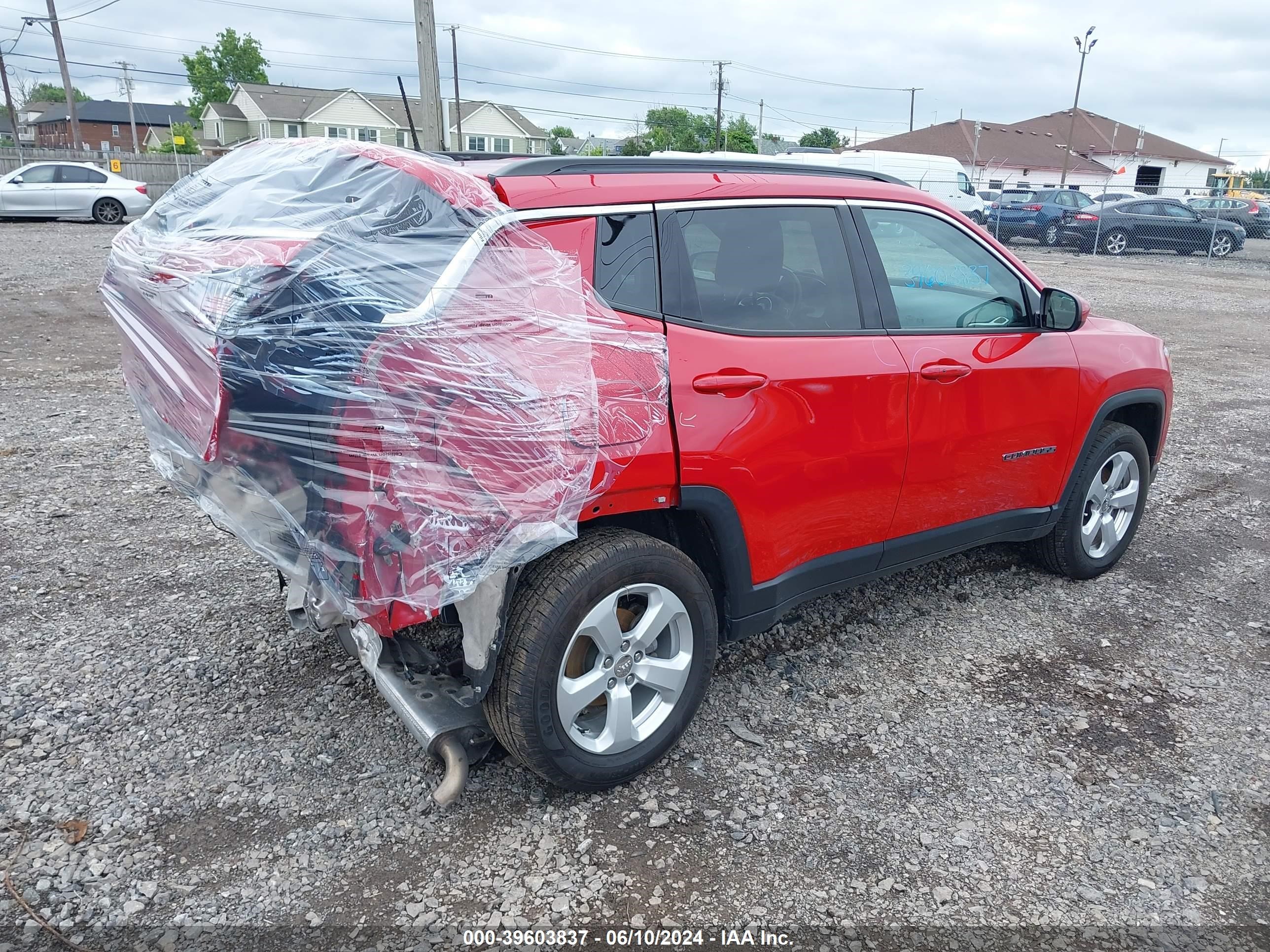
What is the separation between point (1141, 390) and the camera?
4375mm

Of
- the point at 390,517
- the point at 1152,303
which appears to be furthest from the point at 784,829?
the point at 1152,303

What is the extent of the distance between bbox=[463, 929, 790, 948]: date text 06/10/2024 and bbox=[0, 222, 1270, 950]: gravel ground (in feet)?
0.13

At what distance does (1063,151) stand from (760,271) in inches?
2340

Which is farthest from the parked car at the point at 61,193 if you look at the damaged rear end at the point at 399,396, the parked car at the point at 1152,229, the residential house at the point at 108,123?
the residential house at the point at 108,123

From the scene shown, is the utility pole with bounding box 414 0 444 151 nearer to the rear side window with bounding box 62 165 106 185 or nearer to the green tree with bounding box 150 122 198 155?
the rear side window with bounding box 62 165 106 185

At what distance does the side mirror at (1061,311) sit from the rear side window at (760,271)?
1.09 metres

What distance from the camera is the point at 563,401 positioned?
2422mm

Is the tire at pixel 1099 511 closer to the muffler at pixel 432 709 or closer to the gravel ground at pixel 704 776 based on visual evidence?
the gravel ground at pixel 704 776

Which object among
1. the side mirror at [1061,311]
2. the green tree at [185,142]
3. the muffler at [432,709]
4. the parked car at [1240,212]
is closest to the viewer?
the muffler at [432,709]

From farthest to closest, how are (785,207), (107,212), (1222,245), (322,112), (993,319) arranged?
(322,112), (1222,245), (107,212), (993,319), (785,207)

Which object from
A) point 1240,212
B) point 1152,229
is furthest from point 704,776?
point 1240,212

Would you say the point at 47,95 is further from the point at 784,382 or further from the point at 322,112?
the point at 784,382

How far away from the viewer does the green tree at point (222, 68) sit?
7938 cm

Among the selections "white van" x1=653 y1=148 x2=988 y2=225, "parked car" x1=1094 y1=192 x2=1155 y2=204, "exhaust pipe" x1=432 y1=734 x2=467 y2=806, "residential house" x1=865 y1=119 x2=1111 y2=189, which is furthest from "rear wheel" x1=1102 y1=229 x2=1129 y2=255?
"residential house" x1=865 y1=119 x2=1111 y2=189
